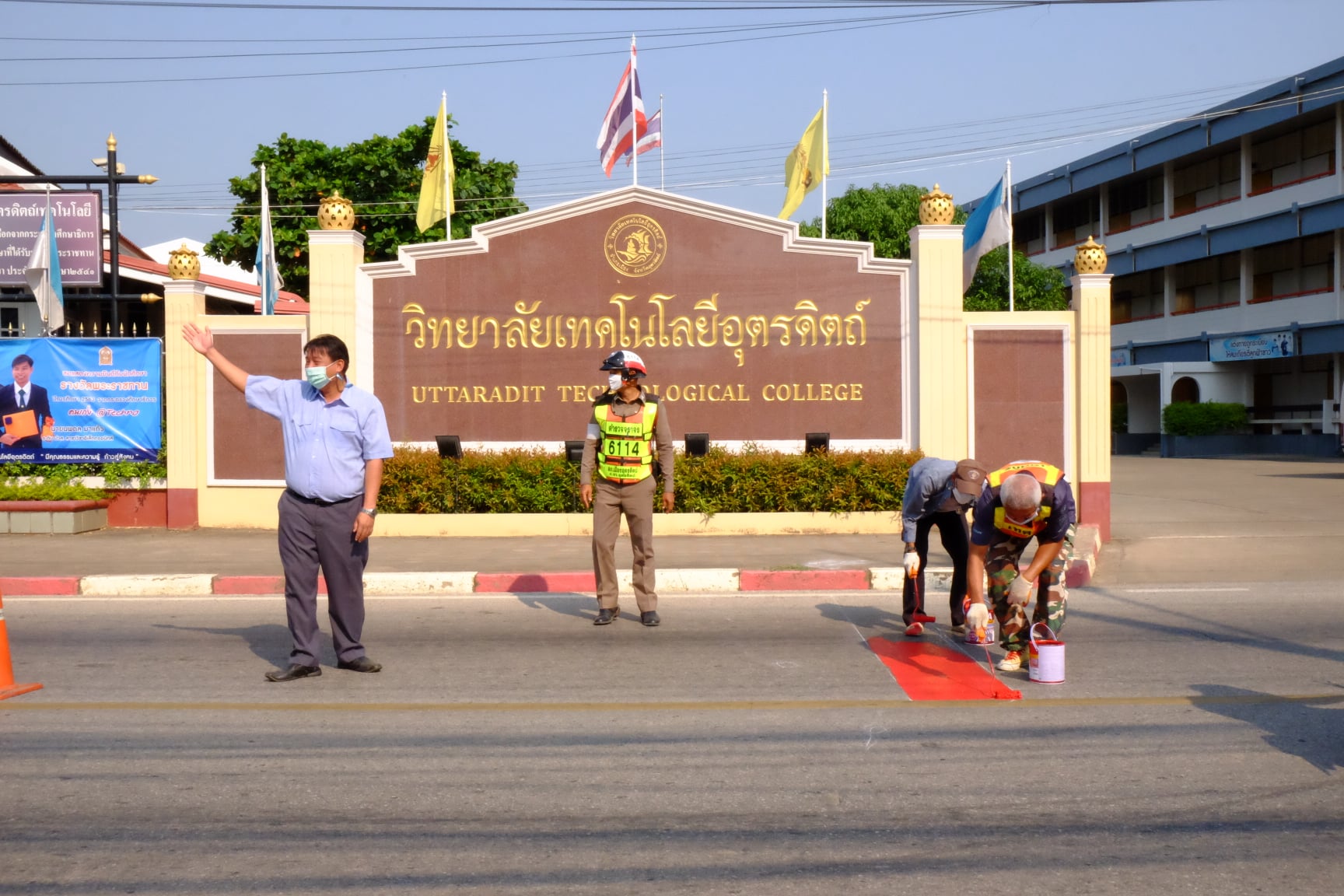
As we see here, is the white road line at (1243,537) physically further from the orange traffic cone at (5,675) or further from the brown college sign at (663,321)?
the orange traffic cone at (5,675)

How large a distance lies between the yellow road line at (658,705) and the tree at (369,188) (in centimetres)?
2898

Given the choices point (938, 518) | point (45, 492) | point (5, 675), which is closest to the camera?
point (5, 675)

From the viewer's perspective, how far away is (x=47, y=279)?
1656cm

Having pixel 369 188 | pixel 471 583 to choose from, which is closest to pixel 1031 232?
pixel 369 188

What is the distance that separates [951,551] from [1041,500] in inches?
71.9

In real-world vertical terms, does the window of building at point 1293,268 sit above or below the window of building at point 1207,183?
below

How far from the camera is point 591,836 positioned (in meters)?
4.29

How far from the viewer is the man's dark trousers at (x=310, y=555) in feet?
22.4

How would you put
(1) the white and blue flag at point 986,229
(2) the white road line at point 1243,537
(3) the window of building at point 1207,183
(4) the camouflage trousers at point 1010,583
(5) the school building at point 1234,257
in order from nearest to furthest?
1. (4) the camouflage trousers at point 1010,583
2. (2) the white road line at point 1243,537
3. (1) the white and blue flag at point 986,229
4. (5) the school building at point 1234,257
5. (3) the window of building at point 1207,183

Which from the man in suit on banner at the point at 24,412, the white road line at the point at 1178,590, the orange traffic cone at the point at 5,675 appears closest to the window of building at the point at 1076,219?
the white road line at the point at 1178,590

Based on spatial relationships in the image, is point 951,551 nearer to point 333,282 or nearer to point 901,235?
point 333,282

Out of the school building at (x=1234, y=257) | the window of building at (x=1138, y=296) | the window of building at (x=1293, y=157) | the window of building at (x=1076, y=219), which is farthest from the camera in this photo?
the window of building at (x=1076, y=219)

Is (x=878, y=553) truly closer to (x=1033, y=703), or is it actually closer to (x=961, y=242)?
(x=961, y=242)

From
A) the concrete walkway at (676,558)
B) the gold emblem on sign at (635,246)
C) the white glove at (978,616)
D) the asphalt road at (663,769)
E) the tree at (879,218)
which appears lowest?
the asphalt road at (663,769)
